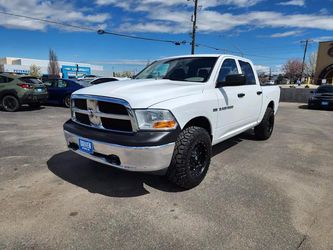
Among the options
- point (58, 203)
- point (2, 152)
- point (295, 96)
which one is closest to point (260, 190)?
point (58, 203)

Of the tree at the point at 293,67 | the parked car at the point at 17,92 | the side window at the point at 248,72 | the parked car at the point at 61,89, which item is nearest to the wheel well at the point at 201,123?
the side window at the point at 248,72

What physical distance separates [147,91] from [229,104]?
1.60m

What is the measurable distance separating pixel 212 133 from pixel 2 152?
399cm

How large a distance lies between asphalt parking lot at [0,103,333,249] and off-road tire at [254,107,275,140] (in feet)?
3.86

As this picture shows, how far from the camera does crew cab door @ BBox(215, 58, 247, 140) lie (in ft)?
13.8

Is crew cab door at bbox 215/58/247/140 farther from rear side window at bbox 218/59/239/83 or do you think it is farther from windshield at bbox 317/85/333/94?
windshield at bbox 317/85/333/94

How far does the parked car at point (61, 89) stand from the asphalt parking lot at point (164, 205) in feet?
24.9

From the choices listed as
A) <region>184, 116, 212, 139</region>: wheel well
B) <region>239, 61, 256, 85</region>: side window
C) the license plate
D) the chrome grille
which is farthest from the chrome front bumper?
<region>239, 61, 256, 85</region>: side window

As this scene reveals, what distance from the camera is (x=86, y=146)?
3477mm

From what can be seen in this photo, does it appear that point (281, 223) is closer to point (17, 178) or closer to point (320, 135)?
point (17, 178)

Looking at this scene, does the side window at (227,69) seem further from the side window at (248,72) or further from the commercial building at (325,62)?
the commercial building at (325,62)

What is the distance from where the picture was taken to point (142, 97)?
3.15m

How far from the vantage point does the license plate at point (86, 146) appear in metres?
3.39

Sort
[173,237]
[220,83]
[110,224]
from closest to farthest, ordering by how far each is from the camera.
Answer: [173,237] < [110,224] < [220,83]
